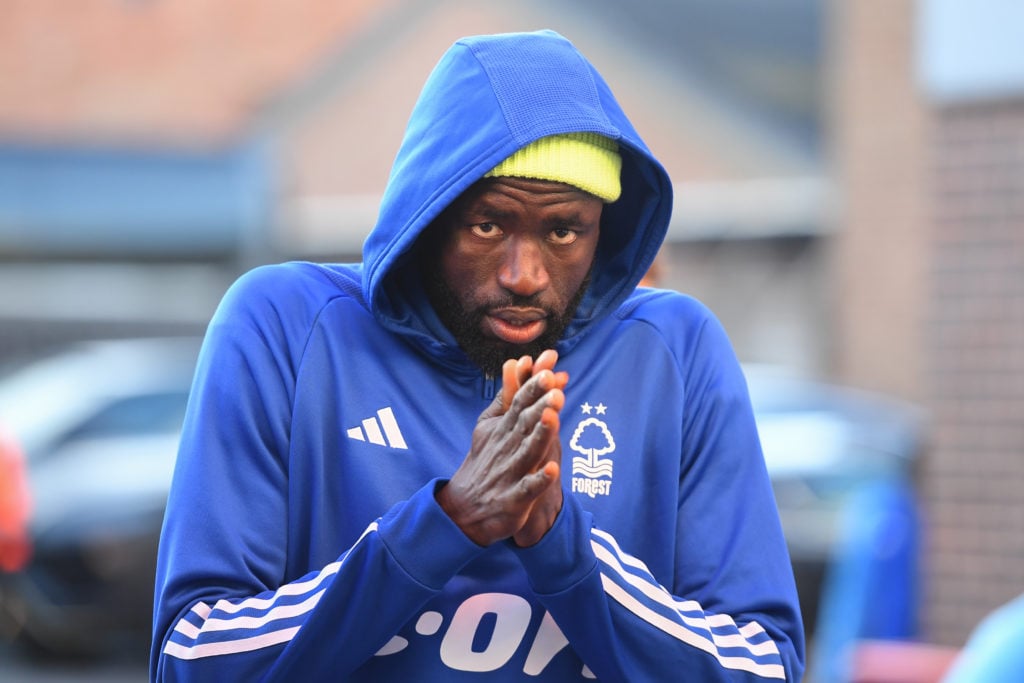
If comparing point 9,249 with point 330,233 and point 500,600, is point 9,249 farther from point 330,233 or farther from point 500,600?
point 500,600

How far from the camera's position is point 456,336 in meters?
1.91

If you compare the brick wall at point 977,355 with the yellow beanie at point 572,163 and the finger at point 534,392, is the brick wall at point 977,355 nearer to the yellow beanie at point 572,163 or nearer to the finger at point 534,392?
the yellow beanie at point 572,163

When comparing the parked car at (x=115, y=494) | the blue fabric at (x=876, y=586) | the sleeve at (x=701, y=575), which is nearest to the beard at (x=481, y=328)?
the sleeve at (x=701, y=575)

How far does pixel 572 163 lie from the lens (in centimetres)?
184

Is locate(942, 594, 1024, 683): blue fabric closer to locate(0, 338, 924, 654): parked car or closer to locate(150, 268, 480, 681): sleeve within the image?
locate(150, 268, 480, 681): sleeve

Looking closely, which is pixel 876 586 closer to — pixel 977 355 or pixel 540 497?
pixel 977 355

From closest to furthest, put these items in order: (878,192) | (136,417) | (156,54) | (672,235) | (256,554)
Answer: (256,554) → (136,417) → (878,192) → (672,235) → (156,54)

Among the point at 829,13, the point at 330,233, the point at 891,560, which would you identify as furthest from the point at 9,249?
the point at 891,560

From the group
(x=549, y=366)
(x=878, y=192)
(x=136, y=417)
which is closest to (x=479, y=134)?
(x=549, y=366)

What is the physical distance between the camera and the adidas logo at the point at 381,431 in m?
1.86

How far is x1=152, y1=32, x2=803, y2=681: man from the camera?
1.68 m

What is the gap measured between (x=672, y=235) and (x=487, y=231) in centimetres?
1496

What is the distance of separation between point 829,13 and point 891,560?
29.8ft

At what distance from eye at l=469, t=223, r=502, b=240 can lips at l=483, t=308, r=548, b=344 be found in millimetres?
95
